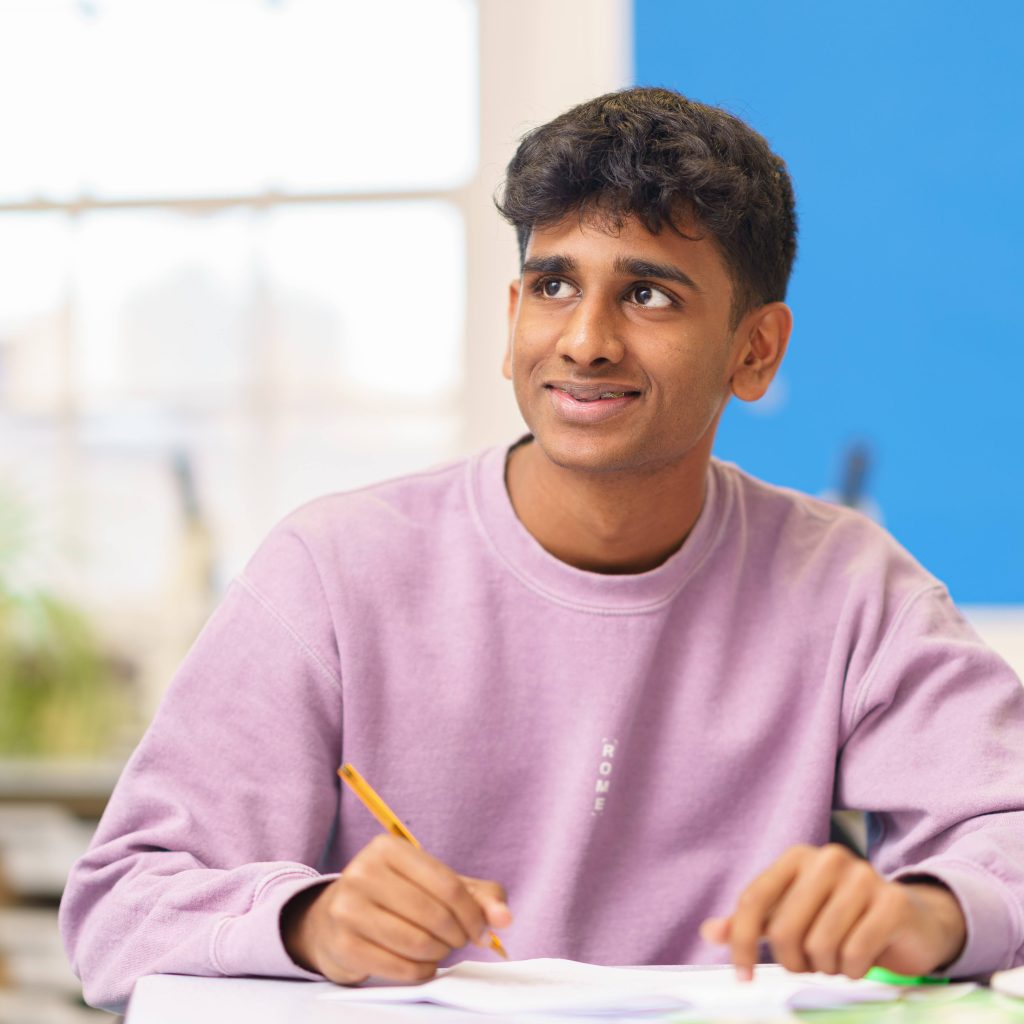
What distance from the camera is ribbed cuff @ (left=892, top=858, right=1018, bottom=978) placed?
3.24ft

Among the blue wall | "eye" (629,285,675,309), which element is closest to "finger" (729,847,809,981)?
"eye" (629,285,675,309)

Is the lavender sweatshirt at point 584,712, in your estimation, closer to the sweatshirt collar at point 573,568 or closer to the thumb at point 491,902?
the sweatshirt collar at point 573,568

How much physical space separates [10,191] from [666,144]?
2154 millimetres

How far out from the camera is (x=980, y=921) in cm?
99

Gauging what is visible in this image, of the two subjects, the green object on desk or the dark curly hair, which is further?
the dark curly hair

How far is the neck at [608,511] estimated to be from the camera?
4.40 feet

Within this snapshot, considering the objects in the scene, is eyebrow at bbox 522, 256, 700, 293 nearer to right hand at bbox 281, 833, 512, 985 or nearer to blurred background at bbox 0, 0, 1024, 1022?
right hand at bbox 281, 833, 512, 985

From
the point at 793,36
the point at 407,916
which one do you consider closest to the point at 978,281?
the point at 793,36

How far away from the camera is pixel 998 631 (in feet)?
8.71

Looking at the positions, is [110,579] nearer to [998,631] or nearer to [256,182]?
[256,182]

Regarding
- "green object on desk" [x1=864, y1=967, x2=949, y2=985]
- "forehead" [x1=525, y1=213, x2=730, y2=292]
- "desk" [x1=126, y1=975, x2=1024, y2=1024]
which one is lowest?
"green object on desk" [x1=864, y1=967, x2=949, y2=985]

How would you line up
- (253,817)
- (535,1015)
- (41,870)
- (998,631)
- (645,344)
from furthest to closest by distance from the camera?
(41,870), (998,631), (645,344), (253,817), (535,1015)

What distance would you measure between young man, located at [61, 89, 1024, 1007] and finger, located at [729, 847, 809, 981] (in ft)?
1.01

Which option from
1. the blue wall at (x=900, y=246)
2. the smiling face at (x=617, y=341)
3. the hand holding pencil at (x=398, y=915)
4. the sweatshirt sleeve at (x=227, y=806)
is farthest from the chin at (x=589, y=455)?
the blue wall at (x=900, y=246)
